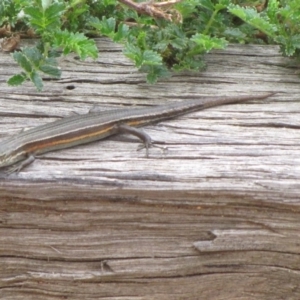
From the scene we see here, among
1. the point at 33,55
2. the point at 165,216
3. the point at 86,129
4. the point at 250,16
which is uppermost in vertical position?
the point at 250,16

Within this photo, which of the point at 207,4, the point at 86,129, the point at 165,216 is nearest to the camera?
the point at 165,216

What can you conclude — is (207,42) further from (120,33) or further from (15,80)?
(15,80)

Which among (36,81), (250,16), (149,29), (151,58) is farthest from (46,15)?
(250,16)

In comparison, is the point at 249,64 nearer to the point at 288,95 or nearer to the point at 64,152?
the point at 288,95

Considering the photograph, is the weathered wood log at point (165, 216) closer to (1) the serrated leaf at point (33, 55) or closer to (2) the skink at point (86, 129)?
(2) the skink at point (86, 129)

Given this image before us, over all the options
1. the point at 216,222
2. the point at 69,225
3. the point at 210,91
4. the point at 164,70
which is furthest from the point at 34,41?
the point at 216,222

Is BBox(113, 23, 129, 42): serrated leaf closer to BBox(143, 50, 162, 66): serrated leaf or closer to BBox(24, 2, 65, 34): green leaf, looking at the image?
BBox(143, 50, 162, 66): serrated leaf

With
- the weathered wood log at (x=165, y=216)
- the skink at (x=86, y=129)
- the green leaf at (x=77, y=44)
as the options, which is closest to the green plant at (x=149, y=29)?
the green leaf at (x=77, y=44)
